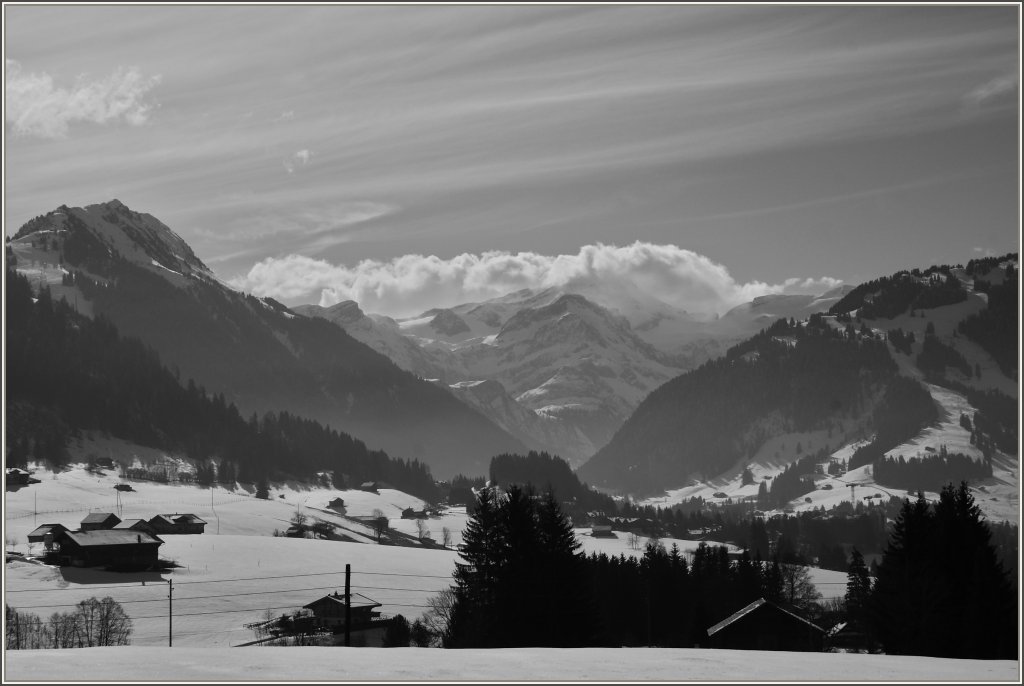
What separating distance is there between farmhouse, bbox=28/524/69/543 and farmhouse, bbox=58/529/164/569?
9.17 meters

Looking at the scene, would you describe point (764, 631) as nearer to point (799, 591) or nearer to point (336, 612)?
point (336, 612)

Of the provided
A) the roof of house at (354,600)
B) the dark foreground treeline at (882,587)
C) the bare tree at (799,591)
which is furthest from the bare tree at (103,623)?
Answer: the bare tree at (799,591)

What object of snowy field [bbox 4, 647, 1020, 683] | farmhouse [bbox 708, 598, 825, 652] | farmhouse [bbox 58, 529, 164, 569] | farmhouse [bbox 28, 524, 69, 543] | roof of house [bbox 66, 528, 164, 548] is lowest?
farmhouse [bbox 708, 598, 825, 652]

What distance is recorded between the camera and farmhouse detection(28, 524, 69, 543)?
170 m

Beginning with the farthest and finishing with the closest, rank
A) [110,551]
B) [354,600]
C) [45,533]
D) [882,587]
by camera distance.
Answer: [45,533]
[110,551]
[354,600]
[882,587]

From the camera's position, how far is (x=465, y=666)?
30391 mm

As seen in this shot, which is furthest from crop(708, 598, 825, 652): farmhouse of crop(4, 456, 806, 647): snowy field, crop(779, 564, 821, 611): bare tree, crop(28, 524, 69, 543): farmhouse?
crop(28, 524, 69, 543): farmhouse

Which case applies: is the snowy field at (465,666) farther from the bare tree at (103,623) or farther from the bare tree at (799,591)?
the bare tree at (799,591)

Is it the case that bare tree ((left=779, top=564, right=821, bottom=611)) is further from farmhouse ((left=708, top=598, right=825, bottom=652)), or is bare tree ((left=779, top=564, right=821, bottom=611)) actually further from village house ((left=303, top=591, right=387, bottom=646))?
village house ((left=303, top=591, right=387, bottom=646))

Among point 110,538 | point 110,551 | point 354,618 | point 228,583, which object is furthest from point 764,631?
point 110,538

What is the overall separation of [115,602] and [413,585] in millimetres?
42202

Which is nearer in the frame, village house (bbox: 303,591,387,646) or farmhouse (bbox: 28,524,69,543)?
village house (bbox: 303,591,387,646)

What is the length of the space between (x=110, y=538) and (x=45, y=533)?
2685 centimetres

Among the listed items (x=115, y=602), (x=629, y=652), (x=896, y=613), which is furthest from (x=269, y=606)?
(x=629, y=652)
